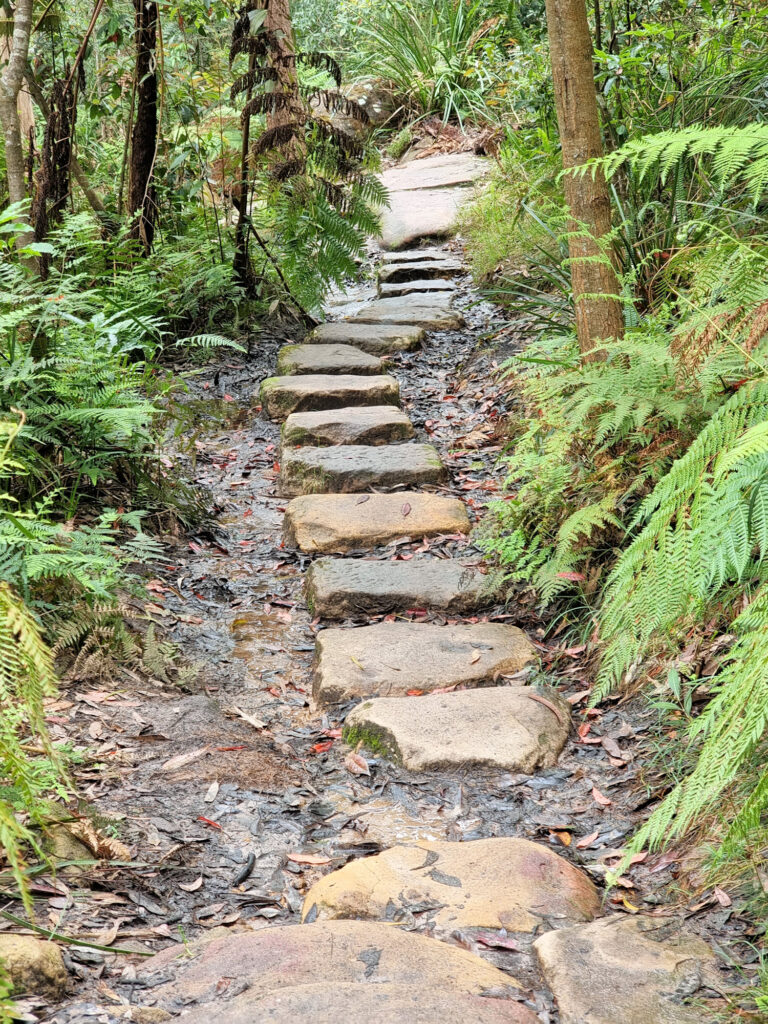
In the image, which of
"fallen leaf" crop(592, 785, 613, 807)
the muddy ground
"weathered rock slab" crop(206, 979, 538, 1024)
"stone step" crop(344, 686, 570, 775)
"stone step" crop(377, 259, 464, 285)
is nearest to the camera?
"weathered rock slab" crop(206, 979, 538, 1024)

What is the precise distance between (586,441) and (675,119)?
6.89ft

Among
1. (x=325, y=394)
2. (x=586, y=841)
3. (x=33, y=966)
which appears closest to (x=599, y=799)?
(x=586, y=841)

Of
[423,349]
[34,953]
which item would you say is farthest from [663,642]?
[423,349]

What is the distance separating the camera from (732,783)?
1959 mm

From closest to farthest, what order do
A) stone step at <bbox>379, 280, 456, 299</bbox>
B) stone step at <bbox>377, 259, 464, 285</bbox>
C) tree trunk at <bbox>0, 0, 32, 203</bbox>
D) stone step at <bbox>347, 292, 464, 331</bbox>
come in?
tree trunk at <bbox>0, 0, 32, 203</bbox> → stone step at <bbox>347, 292, 464, 331</bbox> → stone step at <bbox>379, 280, 456, 299</bbox> → stone step at <bbox>377, 259, 464, 285</bbox>

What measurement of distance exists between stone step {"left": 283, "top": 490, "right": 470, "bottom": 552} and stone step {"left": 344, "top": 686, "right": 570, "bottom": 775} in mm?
1141

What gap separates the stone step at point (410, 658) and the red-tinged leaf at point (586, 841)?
0.76 meters

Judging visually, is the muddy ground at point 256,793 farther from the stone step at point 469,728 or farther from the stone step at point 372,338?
the stone step at point 372,338

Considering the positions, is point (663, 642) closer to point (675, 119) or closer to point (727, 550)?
point (727, 550)

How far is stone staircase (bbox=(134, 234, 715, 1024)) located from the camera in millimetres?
1493

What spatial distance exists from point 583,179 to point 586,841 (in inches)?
87.9

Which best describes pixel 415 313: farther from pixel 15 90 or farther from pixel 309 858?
pixel 309 858

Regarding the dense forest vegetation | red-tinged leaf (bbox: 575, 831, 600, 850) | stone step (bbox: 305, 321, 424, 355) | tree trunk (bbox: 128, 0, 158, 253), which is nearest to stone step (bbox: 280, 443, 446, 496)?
the dense forest vegetation

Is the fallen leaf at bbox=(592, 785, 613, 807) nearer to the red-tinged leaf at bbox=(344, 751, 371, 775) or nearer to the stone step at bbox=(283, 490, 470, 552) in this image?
the red-tinged leaf at bbox=(344, 751, 371, 775)
